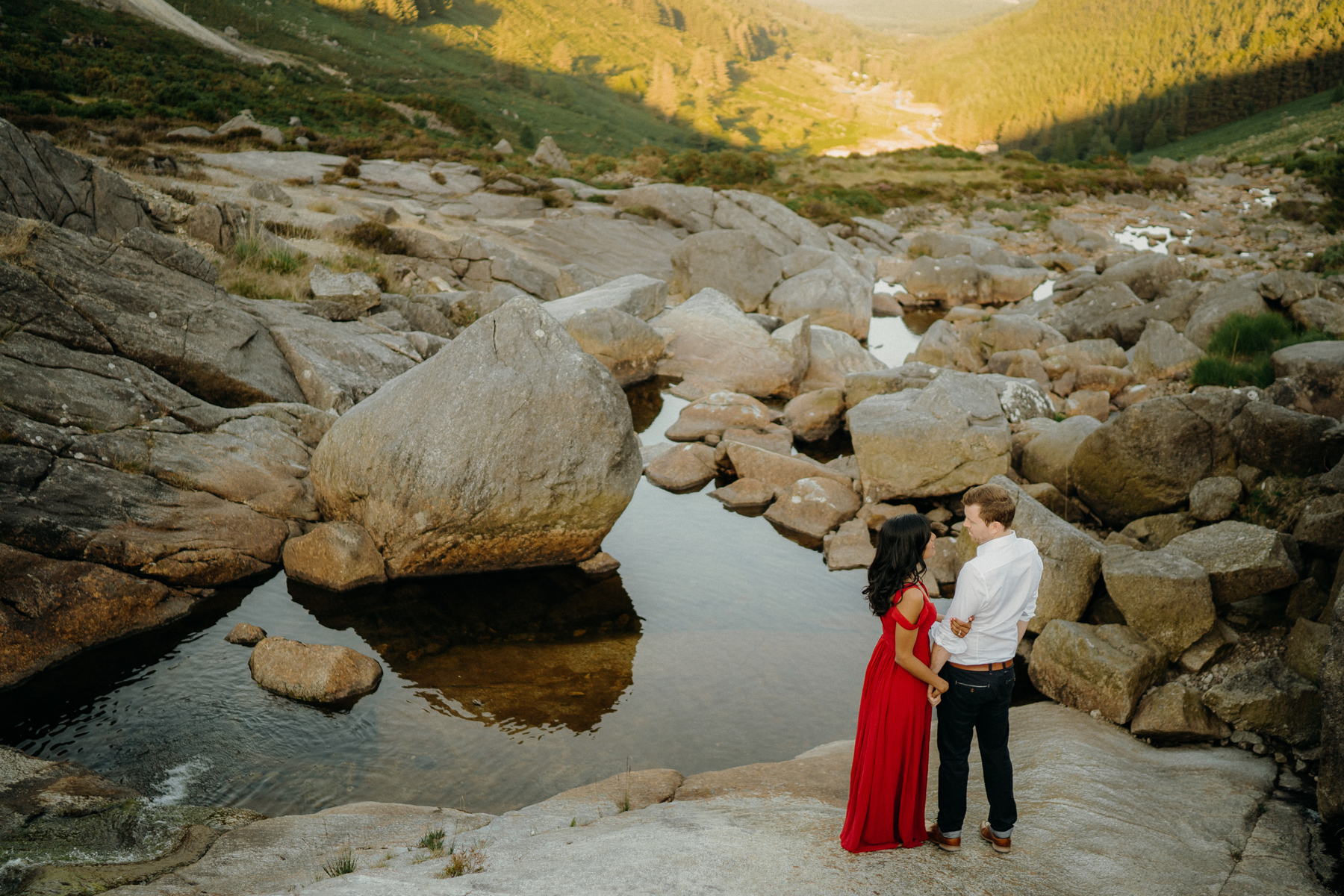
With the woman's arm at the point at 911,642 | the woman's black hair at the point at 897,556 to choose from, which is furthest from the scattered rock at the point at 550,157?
the woman's arm at the point at 911,642

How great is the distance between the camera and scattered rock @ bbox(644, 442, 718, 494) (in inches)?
611

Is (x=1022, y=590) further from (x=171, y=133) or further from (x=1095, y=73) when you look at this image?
(x=1095, y=73)

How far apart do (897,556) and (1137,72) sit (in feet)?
529

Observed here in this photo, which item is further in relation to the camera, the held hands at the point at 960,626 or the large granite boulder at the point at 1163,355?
the large granite boulder at the point at 1163,355

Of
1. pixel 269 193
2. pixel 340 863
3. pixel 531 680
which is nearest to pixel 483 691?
pixel 531 680

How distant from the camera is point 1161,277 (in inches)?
1010

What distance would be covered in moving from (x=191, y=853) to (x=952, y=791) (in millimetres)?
5135

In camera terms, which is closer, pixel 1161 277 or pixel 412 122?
pixel 1161 277

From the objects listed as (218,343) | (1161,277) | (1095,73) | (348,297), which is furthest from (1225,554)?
(1095,73)

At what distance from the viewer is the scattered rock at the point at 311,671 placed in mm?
8578

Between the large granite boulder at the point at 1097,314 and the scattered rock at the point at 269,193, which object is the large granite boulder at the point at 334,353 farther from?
the large granite boulder at the point at 1097,314

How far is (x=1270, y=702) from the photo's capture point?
7.69 meters

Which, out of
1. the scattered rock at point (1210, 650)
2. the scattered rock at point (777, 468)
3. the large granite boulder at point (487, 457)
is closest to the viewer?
the scattered rock at point (1210, 650)

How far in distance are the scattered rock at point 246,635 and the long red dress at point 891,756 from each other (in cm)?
730
